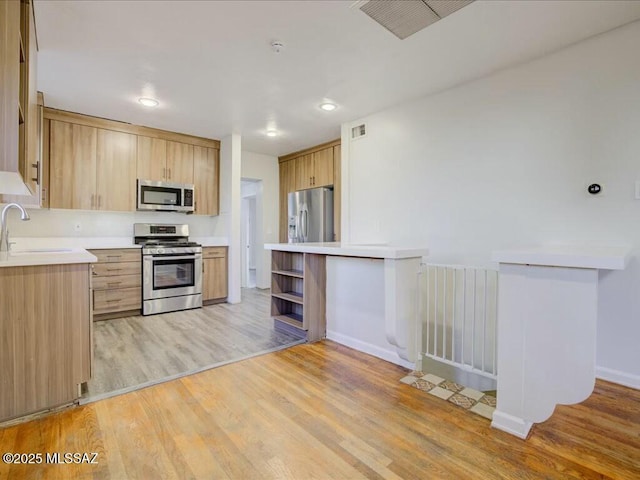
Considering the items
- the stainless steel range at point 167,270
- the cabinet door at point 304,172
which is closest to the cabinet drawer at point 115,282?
the stainless steel range at point 167,270

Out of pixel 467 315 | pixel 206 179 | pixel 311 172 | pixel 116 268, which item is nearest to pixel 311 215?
pixel 311 172

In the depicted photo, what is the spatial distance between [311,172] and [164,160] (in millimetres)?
2241

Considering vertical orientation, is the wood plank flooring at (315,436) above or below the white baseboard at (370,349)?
below

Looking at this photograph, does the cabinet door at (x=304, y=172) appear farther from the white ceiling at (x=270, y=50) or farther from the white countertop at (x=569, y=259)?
the white countertop at (x=569, y=259)

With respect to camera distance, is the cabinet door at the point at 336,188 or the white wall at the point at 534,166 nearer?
the white wall at the point at 534,166

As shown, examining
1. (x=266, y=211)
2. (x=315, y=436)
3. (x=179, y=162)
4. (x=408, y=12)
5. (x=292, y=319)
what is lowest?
(x=315, y=436)

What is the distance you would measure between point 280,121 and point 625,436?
164 inches

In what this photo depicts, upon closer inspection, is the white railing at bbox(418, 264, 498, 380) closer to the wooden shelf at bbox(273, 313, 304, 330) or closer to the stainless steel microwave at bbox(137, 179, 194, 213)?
the wooden shelf at bbox(273, 313, 304, 330)

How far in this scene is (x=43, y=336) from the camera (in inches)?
75.2

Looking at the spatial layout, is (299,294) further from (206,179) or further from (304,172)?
(304,172)

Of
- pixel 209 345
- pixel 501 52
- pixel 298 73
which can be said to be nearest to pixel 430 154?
pixel 501 52

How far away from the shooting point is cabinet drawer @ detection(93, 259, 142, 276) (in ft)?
12.7

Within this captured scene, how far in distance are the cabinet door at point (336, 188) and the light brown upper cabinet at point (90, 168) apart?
281 centimetres

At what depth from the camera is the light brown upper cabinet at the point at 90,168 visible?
12.6 ft
